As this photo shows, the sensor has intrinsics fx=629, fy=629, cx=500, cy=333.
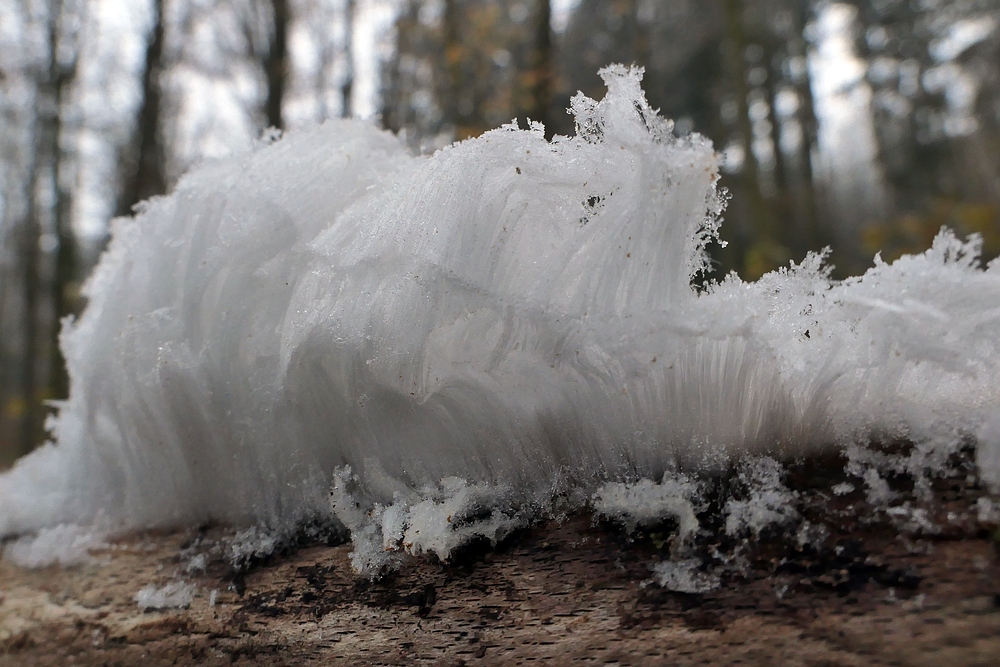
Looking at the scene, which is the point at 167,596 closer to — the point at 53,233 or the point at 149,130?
the point at 149,130

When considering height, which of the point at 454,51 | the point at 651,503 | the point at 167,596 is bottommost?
the point at 167,596

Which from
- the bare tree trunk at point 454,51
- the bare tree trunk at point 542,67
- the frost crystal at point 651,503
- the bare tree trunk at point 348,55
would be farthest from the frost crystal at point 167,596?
the bare tree trunk at point 348,55

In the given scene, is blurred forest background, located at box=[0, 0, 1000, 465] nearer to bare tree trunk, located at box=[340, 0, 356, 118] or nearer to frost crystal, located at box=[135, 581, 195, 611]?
bare tree trunk, located at box=[340, 0, 356, 118]

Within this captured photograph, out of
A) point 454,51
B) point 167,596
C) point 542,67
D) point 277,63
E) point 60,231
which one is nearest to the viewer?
point 167,596

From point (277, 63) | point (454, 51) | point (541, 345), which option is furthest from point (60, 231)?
point (541, 345)

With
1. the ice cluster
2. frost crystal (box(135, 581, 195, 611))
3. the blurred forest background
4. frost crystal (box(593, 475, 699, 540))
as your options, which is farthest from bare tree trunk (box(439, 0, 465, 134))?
frost crystal (box(593, 475, 699, 540))

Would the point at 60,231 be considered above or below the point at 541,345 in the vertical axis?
above

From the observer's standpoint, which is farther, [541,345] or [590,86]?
[590,86]
